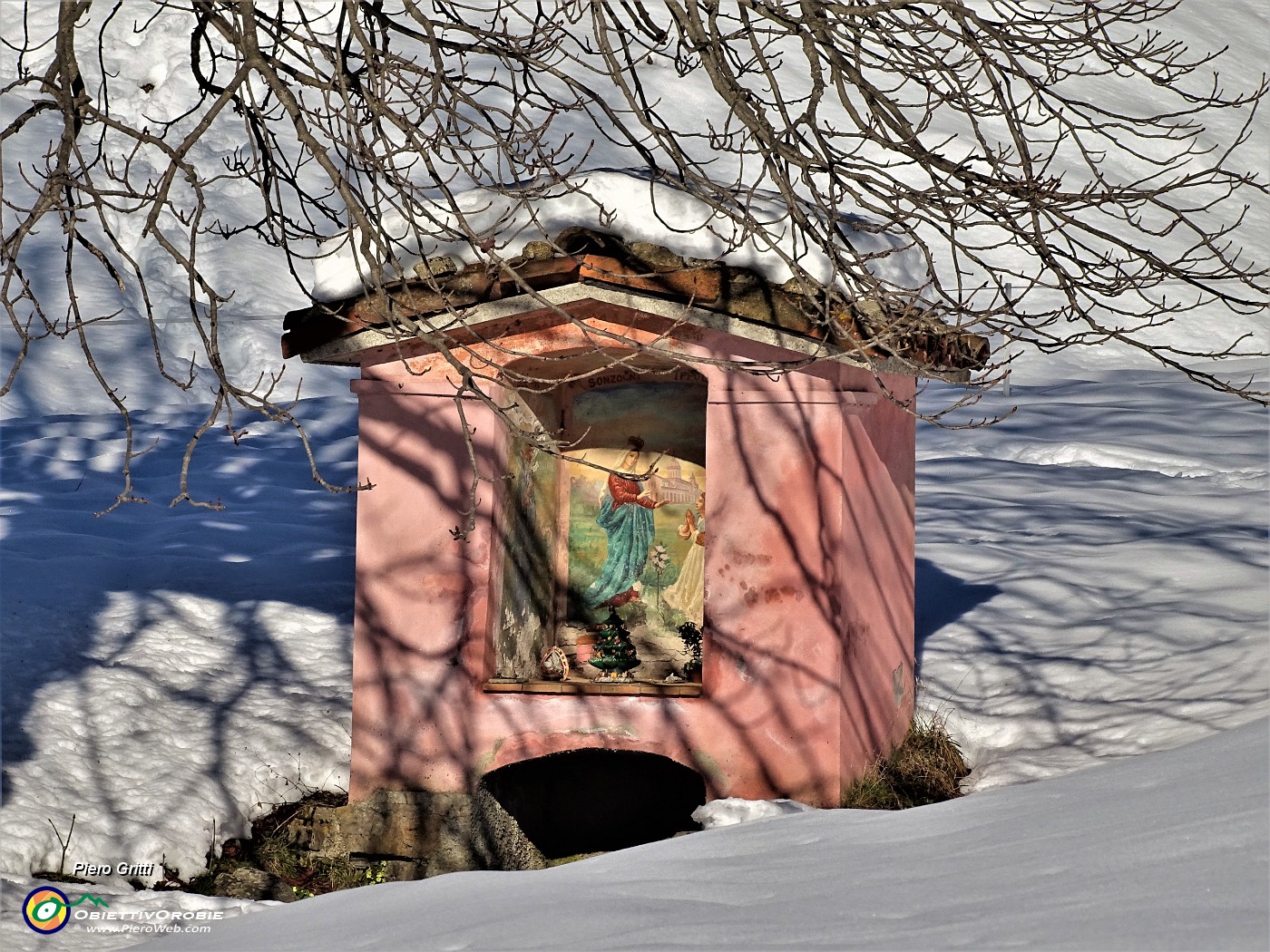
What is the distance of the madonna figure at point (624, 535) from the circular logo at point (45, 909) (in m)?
2.84

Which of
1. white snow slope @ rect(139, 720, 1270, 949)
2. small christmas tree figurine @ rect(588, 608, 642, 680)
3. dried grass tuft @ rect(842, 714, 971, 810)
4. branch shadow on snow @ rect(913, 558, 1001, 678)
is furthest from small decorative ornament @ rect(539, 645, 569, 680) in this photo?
white snow slope @ rect(139, 720, 1270, 949)

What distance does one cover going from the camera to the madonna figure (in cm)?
670

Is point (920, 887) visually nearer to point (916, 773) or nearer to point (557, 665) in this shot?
point (916, 773)

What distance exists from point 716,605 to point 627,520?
3.69ft

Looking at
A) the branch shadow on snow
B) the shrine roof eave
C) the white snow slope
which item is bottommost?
the white snow slope

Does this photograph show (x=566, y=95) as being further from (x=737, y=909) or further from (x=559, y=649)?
(x=737, y=909)

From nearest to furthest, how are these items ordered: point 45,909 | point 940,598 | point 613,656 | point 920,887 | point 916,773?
point 920,887
point 45,909
point 916,773
point 613,656
point 940,598

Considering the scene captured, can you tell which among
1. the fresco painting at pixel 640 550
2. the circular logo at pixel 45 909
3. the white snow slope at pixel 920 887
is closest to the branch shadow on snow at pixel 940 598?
the fresco painting at pixel 640 550

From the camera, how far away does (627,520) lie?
6738 mm

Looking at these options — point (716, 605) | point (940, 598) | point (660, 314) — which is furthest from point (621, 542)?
point (940, 598)

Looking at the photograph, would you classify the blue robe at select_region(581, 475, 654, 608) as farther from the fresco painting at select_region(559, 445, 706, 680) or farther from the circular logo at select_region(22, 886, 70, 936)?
the circular logo at select_region(22, 886, 70, 936)

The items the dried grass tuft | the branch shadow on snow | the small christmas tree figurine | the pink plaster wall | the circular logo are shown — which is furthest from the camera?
the branch shadow on snow

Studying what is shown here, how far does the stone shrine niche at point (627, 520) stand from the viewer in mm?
6660

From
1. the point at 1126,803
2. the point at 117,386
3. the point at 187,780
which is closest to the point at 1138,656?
the point at 1126,803
